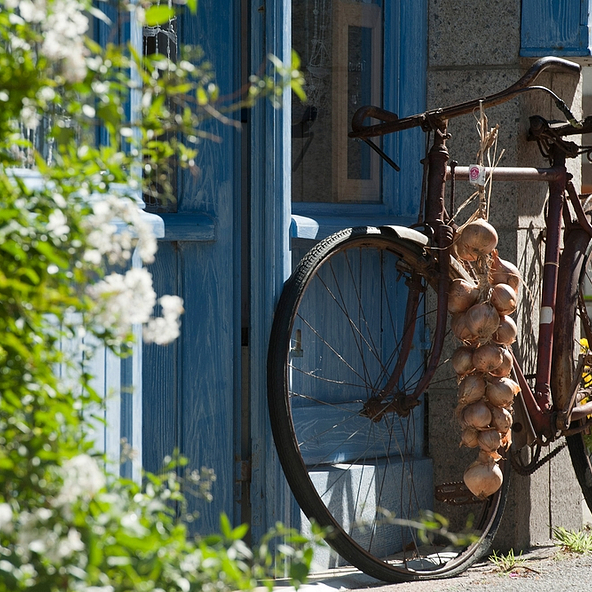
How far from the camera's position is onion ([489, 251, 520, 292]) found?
10.8 feet

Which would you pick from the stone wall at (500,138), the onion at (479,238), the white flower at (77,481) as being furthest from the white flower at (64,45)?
the stone wall at (500,138)

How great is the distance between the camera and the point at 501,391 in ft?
10.5

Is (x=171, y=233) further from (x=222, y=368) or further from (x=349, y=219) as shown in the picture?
(x=349, y=219)

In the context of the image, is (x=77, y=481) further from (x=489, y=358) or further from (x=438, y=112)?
(x=438, y=112)

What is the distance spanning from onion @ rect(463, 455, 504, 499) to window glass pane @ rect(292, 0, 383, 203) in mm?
1208

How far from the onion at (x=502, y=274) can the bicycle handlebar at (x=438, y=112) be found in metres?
0.51

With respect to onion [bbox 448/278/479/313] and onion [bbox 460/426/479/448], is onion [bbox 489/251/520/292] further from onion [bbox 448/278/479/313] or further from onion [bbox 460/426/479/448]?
onion [bbox 460/426/479/448]

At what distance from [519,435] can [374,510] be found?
0.64m

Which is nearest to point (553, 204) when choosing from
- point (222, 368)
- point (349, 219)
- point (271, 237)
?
point (349, 219)

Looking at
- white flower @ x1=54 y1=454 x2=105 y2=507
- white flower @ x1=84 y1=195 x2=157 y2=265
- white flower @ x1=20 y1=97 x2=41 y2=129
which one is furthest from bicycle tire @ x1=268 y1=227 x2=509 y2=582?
white flower @ x1=54 y1=454 x2=105 y2=507

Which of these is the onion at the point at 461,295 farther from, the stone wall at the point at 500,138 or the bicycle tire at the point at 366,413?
the stone wall at the point at 500,138

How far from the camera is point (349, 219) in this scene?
3.74 metres

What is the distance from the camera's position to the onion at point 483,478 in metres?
3.26

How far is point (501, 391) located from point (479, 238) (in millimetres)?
523
